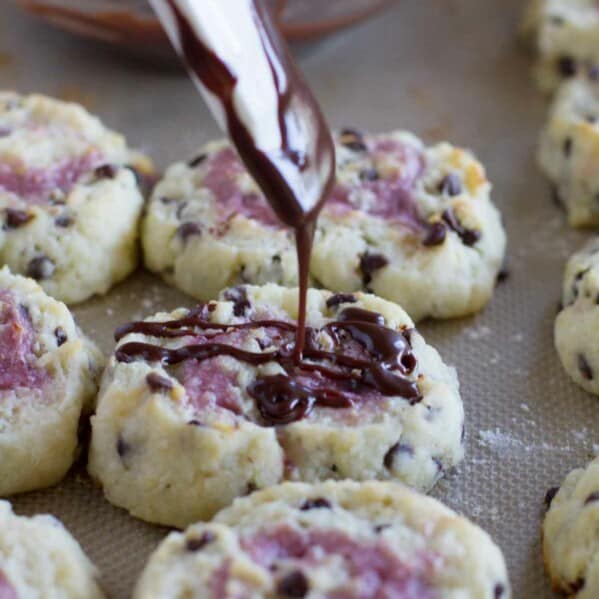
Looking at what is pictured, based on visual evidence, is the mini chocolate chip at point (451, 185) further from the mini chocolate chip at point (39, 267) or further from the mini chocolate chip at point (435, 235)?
the mini chocolate chip at point (39, 267)

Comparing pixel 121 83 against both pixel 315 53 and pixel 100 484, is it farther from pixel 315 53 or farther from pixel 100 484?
pixel 100 484

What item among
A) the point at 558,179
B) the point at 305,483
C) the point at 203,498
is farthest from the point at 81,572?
the point at 558,179

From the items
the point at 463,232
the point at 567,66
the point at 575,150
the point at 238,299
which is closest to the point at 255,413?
the point at 238,299

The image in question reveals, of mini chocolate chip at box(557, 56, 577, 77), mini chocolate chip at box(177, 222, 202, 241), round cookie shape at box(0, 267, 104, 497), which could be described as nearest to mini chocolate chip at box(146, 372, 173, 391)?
round cookie shape at box(0, 267, 104, 497)

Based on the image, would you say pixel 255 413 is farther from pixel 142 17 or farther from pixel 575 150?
pixel 142 17

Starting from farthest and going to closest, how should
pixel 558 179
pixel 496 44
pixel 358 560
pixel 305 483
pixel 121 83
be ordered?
pixel 496 44 → pixel 121 83 → pixel 558 179 → pixel 305 483 → pixel 358 560

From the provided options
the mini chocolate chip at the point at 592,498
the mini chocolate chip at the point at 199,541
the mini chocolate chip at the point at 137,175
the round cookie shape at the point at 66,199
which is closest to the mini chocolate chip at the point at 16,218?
the round cookie shape at the point at 66,199
